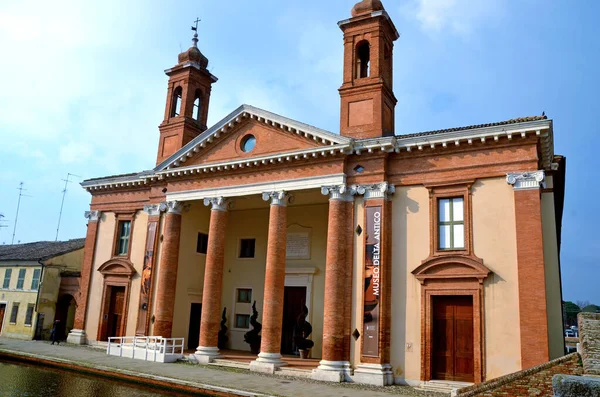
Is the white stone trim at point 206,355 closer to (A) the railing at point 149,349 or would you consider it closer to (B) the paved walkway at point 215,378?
(B) the paved walkway at point 215,378

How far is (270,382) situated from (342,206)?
Answer: 6718mm

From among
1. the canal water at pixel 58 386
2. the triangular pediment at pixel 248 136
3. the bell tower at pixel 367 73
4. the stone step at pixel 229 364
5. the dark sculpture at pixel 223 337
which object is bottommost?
the canal water at pixel 58 386

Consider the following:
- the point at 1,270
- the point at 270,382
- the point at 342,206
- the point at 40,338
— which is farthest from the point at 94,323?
the point at 342,206

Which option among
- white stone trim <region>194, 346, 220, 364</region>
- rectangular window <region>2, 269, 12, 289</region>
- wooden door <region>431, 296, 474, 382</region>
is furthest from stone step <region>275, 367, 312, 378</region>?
rectangular window <region>2, 269, 12, 289</region>

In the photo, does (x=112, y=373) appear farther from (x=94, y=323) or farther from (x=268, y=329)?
(x=94, y=323)

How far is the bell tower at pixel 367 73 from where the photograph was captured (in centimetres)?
1948

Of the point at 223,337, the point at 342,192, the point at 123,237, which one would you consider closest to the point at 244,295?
the point at 223,337

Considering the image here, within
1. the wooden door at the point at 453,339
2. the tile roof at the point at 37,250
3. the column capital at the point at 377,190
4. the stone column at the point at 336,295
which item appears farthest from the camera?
the tile roof at the point at 37,250

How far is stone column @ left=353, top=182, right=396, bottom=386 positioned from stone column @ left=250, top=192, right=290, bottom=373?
3.29m

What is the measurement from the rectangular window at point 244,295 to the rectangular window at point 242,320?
74 centimetres

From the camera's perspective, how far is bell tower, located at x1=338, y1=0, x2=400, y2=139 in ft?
63.9

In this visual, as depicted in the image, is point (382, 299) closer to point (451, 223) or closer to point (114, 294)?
Result: point (451, 223)

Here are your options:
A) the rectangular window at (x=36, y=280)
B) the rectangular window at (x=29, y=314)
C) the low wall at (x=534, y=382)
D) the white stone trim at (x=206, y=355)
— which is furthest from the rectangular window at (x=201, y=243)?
the low wall at (x=534, y=382)

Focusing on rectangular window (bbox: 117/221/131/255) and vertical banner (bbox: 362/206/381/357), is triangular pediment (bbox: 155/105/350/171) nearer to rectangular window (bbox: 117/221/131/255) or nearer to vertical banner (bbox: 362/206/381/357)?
vertical banner (bbox: 362/206/381/357)
